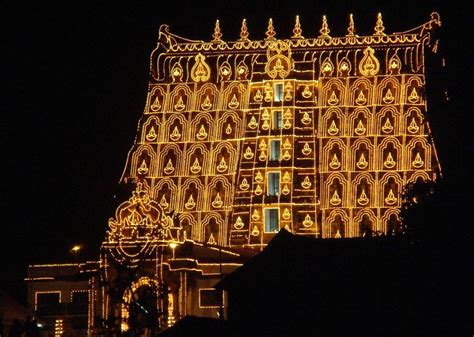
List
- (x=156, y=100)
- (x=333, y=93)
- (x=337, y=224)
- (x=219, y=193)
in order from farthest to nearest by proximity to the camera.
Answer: (x=156, y=100) → (x=333, y=93) → (x=219, y=193) → (x=337, y=224)

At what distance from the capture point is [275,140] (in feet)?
306

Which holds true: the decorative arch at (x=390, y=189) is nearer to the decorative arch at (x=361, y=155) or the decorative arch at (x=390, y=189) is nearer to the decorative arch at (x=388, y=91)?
the decorative arch at (x=361, y=155)

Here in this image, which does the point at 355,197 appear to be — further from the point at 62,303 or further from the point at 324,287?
the point at 324,287

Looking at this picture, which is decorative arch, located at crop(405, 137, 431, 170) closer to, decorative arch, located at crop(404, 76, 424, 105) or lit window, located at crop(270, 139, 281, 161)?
decorative arch, located at crop(404, 76, 424, 105)

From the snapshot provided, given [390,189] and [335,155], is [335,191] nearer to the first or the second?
[335,155]

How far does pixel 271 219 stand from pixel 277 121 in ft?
22.7

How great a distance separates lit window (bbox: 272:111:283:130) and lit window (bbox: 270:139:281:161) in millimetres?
976

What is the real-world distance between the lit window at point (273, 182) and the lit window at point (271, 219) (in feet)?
4.49

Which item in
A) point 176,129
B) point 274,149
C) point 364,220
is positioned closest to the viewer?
point 364,220

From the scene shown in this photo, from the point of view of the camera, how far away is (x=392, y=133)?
9275 cm

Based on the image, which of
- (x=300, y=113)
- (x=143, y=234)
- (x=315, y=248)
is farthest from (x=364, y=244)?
(x=300, y=113)

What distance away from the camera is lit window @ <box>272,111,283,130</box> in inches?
3693

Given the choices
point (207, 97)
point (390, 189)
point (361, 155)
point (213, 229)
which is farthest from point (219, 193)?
point (390, 189)

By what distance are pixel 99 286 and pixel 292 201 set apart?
13.3 metres
